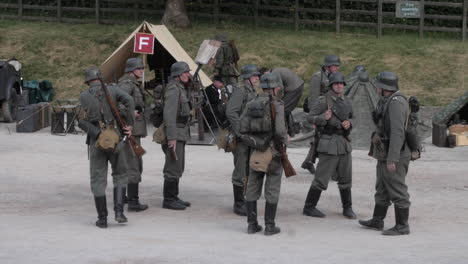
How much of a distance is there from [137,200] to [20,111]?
26.6ft

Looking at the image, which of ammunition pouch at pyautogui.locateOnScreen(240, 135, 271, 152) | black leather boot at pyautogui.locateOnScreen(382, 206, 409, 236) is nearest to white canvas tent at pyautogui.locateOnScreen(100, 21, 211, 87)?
ammunition pouch at pyautogui.locateOnScreen(240, 135, 271, 152)

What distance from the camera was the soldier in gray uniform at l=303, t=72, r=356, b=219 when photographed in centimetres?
A: 1206

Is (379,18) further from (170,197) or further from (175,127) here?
(175,127)

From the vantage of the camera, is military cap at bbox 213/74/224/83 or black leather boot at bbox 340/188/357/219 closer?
black leather boot at bbox 340/188/357/219

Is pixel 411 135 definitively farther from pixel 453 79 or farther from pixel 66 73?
pixel 66 73

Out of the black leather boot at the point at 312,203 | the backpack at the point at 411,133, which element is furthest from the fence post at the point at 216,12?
the backpack at the point at 411,133

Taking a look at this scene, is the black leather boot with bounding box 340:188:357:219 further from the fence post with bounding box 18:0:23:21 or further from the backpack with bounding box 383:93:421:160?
the fence post with bounding box 18:0:23:21

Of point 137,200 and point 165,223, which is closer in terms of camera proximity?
point 165,223

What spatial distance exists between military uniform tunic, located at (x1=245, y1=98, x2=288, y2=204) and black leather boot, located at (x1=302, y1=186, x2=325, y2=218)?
44.9 inches

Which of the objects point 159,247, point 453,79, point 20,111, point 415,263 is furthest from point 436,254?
point 453,79

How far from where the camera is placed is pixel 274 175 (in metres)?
11.1

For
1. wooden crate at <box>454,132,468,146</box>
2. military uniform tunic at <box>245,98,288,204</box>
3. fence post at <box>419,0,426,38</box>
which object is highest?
fence post at <box>419,0,426,38</box>

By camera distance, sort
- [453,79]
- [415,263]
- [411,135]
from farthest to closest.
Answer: [453,79]
[411,135]
[415,263]

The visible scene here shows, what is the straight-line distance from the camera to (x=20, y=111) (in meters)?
20.0
